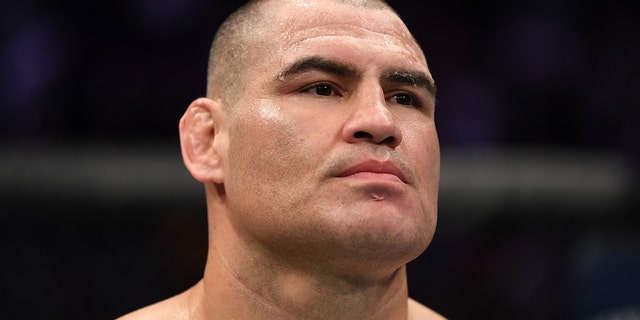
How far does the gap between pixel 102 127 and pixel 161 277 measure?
3.38 feet

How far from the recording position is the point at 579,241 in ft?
13.5

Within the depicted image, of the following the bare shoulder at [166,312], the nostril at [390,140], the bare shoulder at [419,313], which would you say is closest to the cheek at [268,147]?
the nostril at [390,140]

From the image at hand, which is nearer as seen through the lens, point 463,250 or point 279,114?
point 279,114

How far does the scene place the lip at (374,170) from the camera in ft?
7.23

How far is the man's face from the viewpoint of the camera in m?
2.17

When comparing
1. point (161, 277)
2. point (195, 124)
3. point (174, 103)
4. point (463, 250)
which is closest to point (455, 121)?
point (463, 250)

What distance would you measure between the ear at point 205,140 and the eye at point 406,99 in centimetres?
51

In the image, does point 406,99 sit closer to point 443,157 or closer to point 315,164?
point 315,164

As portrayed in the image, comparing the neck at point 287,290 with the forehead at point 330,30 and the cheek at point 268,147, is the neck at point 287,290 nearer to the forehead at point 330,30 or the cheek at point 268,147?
the cheek at point 268,147

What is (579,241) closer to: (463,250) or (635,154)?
(463,250)

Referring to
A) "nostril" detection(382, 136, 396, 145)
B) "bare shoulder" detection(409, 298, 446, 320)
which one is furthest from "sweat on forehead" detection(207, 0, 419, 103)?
"bare shoulder" detection(409, 298, 446, 320)

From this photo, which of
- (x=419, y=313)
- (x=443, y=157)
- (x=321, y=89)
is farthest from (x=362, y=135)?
(x=443, y=157)

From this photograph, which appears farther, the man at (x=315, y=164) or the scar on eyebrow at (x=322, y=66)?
the scar on eyebrow at (x=322, y=66)

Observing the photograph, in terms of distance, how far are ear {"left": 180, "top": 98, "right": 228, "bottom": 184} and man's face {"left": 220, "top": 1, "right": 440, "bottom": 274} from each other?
7 centimetres
